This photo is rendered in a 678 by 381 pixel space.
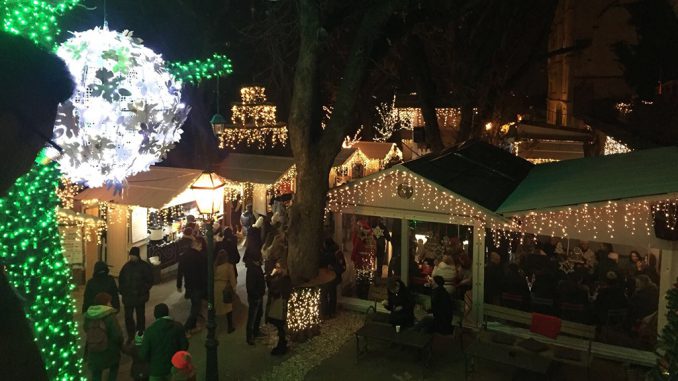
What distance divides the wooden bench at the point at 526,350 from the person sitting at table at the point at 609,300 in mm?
558

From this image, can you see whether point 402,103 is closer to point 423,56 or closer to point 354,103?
point 423,56

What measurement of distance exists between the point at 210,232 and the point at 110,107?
343cm

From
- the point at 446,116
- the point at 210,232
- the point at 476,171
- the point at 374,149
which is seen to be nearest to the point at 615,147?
the point at 446,116

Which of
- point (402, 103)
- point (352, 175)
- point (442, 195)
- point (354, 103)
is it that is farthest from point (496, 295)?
point (402, 103)

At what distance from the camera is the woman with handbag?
9.56 metres

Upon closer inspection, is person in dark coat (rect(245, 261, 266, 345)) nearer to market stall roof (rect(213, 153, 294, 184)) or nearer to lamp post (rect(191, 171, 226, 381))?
lamp post (rect(191, 171, 226, 381))

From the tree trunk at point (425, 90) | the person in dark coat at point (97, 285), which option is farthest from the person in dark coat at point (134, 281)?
the tree trunk at point (425, 90)

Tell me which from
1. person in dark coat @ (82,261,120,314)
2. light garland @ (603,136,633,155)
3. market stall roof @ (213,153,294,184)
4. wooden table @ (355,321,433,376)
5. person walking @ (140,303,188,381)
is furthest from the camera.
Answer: light garland @ (603,136,633,155)

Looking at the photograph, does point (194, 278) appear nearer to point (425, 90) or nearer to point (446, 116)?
point (425, 90)

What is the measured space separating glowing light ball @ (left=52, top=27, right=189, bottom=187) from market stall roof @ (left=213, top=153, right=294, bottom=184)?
37.3ft

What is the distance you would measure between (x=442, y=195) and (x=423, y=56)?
242 inches

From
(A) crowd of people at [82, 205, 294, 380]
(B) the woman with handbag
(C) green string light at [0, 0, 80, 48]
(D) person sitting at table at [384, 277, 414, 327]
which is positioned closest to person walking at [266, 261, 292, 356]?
(A) crowd of people at [82, 205, 294, 380]

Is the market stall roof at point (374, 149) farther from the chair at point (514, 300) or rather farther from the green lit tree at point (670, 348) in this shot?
the green lit tree at point (670, 348)

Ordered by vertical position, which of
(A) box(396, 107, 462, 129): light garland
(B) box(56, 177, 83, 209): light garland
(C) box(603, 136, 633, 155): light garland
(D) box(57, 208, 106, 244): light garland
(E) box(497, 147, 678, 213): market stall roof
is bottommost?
(D) box(57, 208, 106, 244): light garland
